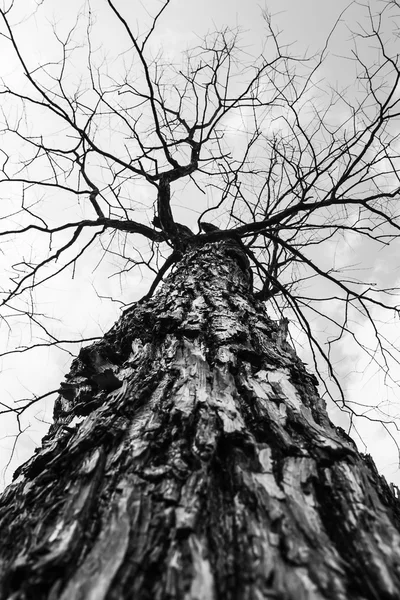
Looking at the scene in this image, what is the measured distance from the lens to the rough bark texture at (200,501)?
1.95 ft

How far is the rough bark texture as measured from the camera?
595mm

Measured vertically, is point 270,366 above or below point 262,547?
above

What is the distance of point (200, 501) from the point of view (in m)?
0.77

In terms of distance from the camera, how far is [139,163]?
4.04 m

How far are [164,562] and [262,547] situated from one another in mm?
164

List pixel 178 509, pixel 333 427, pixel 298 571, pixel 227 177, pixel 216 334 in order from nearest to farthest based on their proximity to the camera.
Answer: pixel 298 571 → pixel 178 509 → pixel 333 427 → pixel 216 334 → pixel 227 177

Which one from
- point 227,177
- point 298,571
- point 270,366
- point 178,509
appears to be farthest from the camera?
point 227,177

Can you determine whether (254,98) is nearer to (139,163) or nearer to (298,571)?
(139,163)

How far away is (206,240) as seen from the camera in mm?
3920

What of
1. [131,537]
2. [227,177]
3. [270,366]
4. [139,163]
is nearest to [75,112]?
[139,163]

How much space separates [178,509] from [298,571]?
0.82 ft

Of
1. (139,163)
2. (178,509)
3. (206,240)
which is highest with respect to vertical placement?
(139,163)

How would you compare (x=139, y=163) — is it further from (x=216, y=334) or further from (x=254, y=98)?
(x=216, y=334)

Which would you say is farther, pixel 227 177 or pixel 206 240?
pixel 227 177
